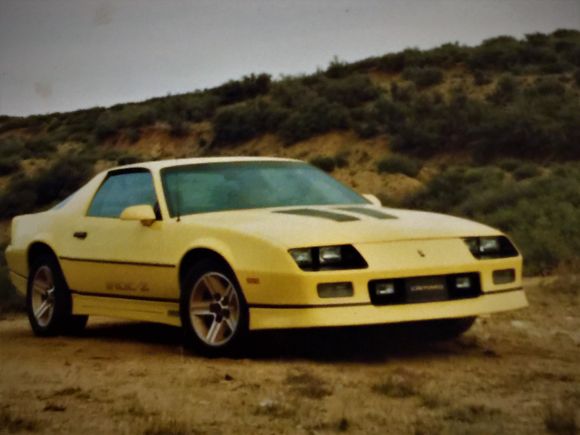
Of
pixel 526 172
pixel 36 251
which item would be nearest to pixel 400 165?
pixel 526 172

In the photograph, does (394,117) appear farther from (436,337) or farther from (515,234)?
(436,337)

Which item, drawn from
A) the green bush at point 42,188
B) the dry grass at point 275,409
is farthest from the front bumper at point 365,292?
the green bush at point 42,188

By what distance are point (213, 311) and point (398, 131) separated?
87.2 feet

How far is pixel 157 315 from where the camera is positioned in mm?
7707

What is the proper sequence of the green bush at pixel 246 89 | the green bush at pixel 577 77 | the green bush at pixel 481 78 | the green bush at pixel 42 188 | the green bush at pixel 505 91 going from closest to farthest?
the green bush at pixel 505 91, the green bush at pixel 42 188, the green bush at pixel 577 77, the green bush at pixel 481 78, the green bush at pixel 246 89

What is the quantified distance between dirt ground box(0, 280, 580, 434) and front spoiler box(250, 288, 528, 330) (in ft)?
0.83

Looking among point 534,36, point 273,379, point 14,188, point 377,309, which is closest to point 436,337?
point 377,309

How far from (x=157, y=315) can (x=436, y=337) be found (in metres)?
1.95

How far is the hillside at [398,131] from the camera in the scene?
26.9 meters

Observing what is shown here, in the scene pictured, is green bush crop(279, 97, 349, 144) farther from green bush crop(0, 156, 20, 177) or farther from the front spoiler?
the front spoiler

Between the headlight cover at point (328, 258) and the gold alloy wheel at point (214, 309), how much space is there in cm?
51

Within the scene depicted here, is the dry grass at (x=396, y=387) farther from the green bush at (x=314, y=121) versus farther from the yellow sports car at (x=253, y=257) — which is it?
the green bush at (x=314, y=121)

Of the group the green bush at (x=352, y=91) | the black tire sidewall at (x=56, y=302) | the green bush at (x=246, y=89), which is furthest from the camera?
the green bush at (x=246, y=89)

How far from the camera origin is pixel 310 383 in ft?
19.6
